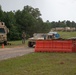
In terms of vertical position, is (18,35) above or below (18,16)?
below

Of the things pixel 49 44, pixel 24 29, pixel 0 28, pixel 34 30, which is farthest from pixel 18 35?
pixel 49 44

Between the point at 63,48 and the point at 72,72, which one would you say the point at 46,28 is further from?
the point at 72,72

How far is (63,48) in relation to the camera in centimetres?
2388

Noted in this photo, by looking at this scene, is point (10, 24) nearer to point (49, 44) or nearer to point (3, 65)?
point (49, 44)

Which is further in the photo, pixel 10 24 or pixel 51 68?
pixel 10 24

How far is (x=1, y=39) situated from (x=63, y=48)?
1558 cm

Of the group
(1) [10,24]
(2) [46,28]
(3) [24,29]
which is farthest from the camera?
(2) [46,28]

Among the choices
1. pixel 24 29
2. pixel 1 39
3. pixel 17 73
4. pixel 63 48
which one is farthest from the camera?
pixel 24 29

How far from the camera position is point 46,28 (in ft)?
302

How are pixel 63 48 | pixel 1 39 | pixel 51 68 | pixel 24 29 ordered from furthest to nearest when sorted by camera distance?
pixel 24 29, pixel 1 39, pixel 63 48, pixel 51 68

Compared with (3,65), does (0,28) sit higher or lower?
higher

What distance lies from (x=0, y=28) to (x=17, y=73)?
25920 millimetres

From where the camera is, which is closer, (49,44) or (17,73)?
(17,73)

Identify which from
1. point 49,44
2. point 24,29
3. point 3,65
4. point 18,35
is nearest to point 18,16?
point 24,29
